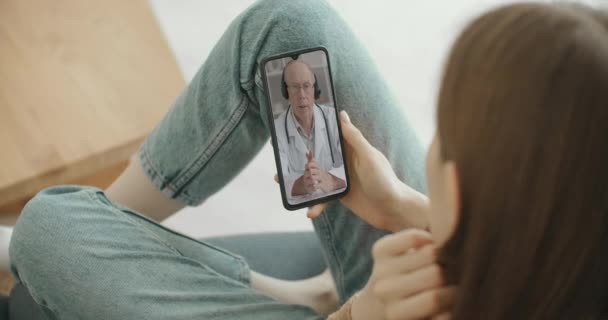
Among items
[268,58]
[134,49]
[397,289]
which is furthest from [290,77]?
[134,49]

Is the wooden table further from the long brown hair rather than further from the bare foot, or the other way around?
the long brown hair

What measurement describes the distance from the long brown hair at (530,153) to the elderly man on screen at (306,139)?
0.86 ft

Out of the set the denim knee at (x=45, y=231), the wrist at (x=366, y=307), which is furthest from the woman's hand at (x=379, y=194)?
the denim knee at (x=45, y=231)

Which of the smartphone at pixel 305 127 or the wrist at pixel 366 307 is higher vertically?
the smartphone at pixel 305 127

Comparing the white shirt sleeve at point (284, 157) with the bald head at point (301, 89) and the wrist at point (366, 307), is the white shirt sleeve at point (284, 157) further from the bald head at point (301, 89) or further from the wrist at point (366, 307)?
the wrist at point (366, 307)

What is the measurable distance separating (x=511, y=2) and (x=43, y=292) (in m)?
0.57

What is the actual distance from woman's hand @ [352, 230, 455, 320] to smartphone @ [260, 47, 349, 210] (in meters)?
0.18

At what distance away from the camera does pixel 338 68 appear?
644 mm

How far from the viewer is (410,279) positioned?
17.9 inches

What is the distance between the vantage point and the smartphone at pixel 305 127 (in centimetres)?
62

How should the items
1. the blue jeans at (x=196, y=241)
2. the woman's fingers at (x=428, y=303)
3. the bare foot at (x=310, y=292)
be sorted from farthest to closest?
1. the bare foot at (x=310, y=292)
2. the blue jeans at (x=196, y=241)
3. the woman's fingers at (x=428, y=303)

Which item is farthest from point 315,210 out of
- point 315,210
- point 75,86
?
point 75,86

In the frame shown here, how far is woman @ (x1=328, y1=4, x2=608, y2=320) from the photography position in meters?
0.33

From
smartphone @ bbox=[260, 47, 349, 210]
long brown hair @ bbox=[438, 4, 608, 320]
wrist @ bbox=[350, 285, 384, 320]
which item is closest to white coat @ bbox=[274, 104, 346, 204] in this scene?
smartphone @ bbox=[260, 47, 349, 210]
